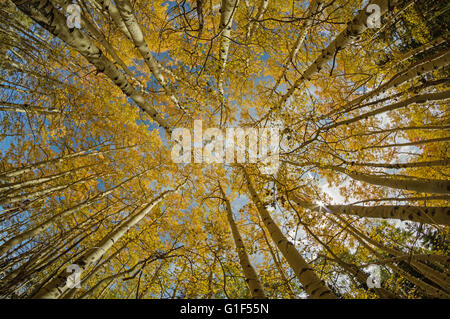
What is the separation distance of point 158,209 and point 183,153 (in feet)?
7.94

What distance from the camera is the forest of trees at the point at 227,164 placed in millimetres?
2252

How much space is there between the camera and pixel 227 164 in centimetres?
614

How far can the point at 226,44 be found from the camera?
136 inches

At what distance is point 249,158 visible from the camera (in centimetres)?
502

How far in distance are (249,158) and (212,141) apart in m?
2.23

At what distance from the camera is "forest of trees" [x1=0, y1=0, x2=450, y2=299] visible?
2.25m

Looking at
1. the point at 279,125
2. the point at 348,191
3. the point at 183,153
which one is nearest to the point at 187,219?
the point at 183,153
